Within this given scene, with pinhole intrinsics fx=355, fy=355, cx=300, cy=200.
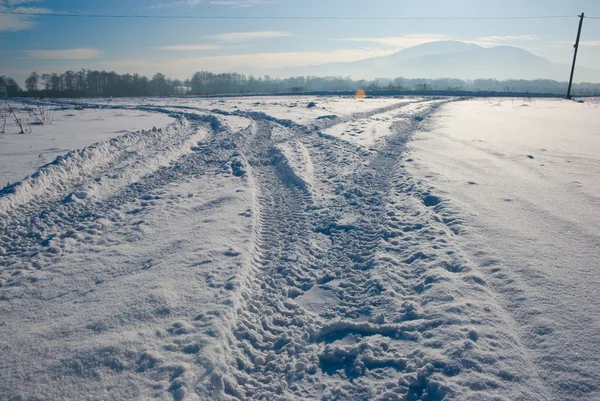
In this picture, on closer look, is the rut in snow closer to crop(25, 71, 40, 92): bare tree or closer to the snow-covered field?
the snow-covered field

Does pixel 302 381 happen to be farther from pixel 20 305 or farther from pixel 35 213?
pixel 35 213

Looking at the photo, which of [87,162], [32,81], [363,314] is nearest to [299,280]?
[363,314]

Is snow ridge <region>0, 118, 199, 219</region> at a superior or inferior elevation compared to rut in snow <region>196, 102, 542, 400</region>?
superior

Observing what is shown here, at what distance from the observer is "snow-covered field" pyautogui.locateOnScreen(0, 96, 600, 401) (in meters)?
2.60

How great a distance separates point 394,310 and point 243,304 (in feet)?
4.70

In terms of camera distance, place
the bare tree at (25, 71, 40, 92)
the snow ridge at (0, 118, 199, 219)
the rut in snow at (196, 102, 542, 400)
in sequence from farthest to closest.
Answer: the bare tree at (25, 71, 40, 92) → the snow ridge at (0, 118, 199, 219) → the rut in snow at (196, 102, 542, 400)

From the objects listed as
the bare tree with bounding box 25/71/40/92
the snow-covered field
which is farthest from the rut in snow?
the bare tree with bounding box 25/71/40/92

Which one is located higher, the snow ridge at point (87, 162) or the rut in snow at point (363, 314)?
the snow ridge at point (87, 162)

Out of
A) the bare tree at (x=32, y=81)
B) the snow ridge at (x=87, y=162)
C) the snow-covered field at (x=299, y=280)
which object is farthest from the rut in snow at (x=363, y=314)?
the bare tree at (x=32, y=81)

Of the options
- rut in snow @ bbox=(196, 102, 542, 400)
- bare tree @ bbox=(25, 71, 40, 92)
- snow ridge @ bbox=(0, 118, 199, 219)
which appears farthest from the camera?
bare tree @ bbox=(25, 71, 40, 92)

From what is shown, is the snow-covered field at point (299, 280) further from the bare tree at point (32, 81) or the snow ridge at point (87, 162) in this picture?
the bare tree at point (32, 81)

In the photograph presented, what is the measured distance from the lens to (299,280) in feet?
12.7

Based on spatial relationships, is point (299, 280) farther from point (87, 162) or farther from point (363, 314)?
point (87, 162)

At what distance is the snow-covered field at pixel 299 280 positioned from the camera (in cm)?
260
